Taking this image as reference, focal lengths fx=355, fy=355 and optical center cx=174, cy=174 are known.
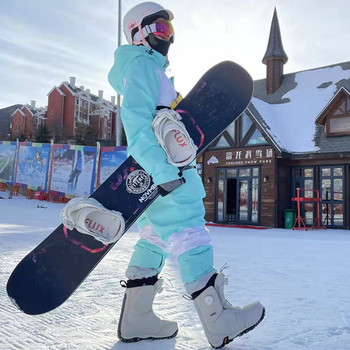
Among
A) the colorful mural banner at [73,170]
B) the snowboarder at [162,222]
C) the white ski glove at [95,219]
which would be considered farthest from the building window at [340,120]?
the white ski glove at [95,219]

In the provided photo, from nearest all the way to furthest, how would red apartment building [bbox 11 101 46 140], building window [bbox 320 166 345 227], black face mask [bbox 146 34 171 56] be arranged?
1. black face mask [bbox 146 34 171 56]
2. building window [bbox 320 166 345 227]
3. red apartment building [bbox 11 101 46 140]

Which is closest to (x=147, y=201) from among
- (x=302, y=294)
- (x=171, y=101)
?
(x=171, y=101)

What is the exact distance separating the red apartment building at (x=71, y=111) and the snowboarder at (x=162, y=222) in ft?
Result: 138

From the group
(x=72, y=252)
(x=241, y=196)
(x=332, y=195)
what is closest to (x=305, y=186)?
(x=332, y=195)

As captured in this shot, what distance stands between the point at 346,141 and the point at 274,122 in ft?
9.80

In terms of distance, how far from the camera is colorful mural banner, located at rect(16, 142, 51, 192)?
18.9 meters

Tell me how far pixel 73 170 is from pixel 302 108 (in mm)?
11112

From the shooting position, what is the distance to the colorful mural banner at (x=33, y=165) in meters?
18.9

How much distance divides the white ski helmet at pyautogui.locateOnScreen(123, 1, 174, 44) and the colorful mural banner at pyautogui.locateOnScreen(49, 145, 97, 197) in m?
15.2

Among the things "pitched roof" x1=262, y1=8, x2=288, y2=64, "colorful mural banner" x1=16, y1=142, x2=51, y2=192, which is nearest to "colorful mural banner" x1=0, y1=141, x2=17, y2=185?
"colorful mural banner" x1=16, y1=142, x2=51, y2=192

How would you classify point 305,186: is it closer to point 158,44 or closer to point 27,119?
point 158,44

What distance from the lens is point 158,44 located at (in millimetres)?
1954

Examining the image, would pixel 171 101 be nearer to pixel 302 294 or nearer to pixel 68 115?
pixel 302 294

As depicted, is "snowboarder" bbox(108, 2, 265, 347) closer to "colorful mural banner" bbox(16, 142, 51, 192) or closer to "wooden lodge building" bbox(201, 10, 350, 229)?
"wooden lodge building" bbox(201, 10, 350, 229)
